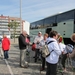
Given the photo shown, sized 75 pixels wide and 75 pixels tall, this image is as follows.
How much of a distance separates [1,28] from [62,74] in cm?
10586

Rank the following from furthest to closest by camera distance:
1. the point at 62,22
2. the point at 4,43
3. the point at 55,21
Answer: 1. the point at 55,21
2. the point at 62,22
3. the point at 4,43

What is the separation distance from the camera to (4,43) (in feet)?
41.8

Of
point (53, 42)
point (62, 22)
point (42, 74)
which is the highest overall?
point (62, 22)

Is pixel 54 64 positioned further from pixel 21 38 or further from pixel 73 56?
pixel 21 38

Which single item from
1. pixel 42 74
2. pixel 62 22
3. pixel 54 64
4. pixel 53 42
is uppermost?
pixel 62 22

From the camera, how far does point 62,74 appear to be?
26.2 feet

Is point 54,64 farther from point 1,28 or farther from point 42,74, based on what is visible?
point 1,28

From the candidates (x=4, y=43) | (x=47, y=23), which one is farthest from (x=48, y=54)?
(x=47, y=23)

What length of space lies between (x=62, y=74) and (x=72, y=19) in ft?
Result: 28.5

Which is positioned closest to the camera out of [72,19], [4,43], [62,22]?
[4,43]

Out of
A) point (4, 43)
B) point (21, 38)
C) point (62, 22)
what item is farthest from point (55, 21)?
point (21, 38)

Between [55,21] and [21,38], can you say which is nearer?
[21,38]

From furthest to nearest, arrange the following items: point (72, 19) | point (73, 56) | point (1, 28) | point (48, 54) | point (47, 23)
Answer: point (1, 28)
point (47, 23)
point (72, 19)
point (48, 54)
point (73, 56)

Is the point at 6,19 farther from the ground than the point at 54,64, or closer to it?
farther from the ground
